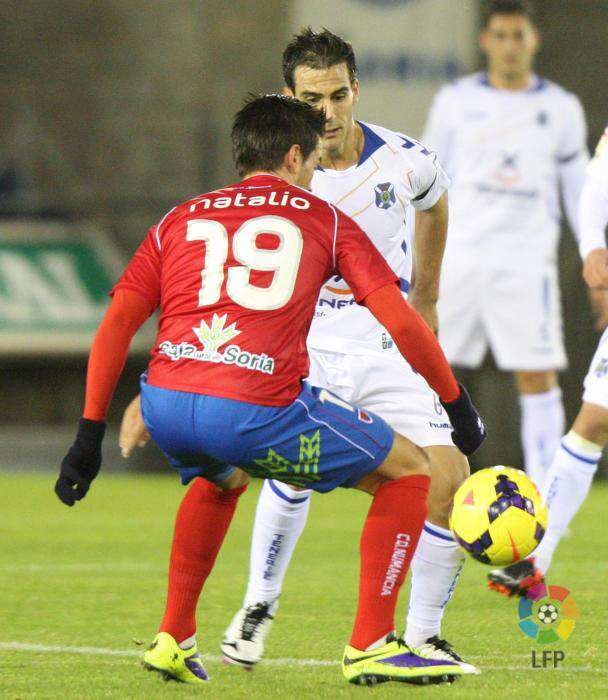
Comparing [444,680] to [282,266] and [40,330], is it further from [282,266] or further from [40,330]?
[40,330]

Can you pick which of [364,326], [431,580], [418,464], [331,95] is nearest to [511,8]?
[331,95]

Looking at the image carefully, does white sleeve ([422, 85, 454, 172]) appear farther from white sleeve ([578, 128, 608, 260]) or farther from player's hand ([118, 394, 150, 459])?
player's hand ([118, 394, 150, 459])

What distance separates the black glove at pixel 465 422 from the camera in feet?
13.4

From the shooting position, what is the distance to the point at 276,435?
397cm

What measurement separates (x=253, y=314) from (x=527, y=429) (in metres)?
4.34

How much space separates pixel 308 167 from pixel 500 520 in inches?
39.4

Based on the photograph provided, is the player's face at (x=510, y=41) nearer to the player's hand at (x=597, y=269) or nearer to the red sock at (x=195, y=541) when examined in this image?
the player's hand at (x=597, y=269)

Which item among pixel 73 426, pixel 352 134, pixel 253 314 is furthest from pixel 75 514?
pixel 253 314

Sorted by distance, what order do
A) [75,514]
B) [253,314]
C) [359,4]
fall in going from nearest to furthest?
[253,314]
[75,514]
[359,4]

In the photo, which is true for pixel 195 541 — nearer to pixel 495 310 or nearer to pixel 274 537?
pixel 274 537

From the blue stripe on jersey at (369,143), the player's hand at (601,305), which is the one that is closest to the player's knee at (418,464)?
the blue stripe on jersey at (369,143)

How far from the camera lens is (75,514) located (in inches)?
369

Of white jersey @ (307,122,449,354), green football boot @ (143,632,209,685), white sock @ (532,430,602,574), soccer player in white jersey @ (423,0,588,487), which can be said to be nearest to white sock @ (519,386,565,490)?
soccer player in white jersey @ (423,0,588,487)

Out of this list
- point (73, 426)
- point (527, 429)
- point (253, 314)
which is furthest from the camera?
point (73, 426)
